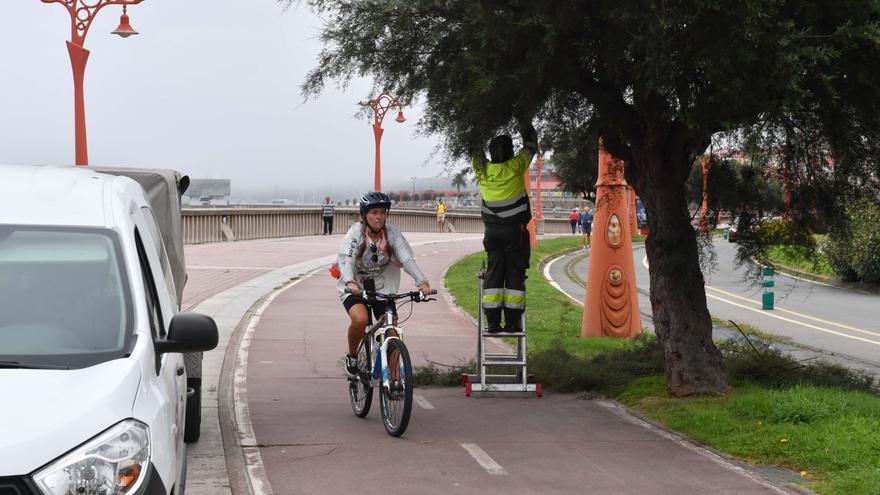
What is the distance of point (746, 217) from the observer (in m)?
11.3

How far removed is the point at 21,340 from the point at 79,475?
100 cm

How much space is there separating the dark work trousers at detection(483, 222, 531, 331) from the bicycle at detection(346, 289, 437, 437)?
5.43ft

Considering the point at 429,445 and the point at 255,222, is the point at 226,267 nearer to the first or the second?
the point at 255,222

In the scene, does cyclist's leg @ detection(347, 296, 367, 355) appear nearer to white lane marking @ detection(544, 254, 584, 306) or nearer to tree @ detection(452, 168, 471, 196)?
tree @ detection(452, 168, 471, 196)

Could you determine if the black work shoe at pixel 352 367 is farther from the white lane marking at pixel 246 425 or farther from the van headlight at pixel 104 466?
the van headlight at pixel 104 466

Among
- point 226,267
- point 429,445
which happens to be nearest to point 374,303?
point 429,445

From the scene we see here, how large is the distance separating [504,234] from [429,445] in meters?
2.82

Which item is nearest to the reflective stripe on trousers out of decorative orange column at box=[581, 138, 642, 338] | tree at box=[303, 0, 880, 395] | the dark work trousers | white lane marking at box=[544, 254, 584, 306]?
the dark work trousers

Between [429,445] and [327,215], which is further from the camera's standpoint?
[327,215]

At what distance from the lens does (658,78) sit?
829 centimetres

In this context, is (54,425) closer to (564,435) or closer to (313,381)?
(564,435)

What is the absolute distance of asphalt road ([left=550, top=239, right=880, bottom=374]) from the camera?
17297 millimetres

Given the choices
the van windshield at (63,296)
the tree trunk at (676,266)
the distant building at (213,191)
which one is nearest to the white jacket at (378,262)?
the tree trunk at (676,266)

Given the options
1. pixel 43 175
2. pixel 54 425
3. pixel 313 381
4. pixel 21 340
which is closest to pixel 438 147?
pixel 313 381
